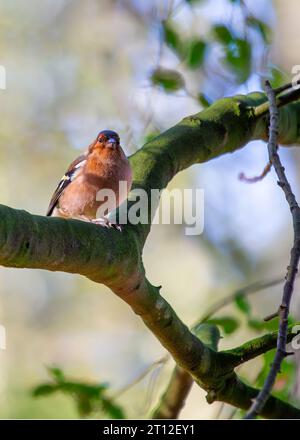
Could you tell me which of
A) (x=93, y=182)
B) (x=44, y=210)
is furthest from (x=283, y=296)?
(x=44, y=210)

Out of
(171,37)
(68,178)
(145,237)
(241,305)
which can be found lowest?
(145,237)

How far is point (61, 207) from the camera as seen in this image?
16.1 ft

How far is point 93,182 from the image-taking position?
4.76m

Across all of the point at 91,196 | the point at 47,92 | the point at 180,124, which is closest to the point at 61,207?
the point at 91,196

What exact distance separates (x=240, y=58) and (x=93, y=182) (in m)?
1.25

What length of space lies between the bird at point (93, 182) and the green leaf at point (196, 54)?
2.25 ft

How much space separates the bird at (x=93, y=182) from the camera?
14.9 ft

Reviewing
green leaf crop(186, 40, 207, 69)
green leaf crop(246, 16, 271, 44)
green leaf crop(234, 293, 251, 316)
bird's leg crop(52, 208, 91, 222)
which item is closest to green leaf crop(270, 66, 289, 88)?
green leaf crop(246, 16, 271, 44)

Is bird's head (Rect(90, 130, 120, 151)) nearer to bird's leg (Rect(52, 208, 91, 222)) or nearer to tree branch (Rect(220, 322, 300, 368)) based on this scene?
bird's leg (Rect(52, 208, 91, 222))

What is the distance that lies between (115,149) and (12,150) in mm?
7904

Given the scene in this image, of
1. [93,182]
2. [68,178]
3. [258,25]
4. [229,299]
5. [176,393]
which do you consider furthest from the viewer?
[258,25]

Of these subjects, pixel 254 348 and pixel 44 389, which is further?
pixel 44 389

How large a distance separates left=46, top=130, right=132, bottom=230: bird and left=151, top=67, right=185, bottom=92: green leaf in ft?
1.48

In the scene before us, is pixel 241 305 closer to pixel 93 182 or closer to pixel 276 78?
pixel 93 182
